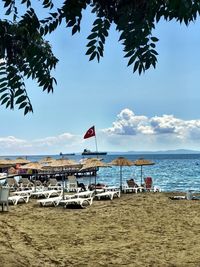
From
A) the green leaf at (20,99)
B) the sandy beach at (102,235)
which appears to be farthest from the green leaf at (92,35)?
the sandy beach at (102,235)

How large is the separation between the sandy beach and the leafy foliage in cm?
539

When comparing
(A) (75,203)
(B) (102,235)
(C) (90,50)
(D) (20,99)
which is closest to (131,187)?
(A) (75,203)

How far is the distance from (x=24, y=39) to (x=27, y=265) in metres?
5.84

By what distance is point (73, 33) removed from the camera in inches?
86.1

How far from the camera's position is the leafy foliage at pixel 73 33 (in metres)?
2.07

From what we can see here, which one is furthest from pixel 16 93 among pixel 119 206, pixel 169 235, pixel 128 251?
pixel 119 206

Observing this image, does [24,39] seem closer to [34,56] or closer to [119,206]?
[34,56]

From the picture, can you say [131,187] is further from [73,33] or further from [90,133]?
[73,33]

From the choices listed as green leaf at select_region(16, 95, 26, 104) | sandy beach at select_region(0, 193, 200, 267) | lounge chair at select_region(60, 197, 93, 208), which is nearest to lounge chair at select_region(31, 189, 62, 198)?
lounge chair at select_region(60, 197, 93, 208)

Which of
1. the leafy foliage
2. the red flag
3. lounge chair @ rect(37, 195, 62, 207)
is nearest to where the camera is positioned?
the leafy foliage

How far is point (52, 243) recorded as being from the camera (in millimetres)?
9930

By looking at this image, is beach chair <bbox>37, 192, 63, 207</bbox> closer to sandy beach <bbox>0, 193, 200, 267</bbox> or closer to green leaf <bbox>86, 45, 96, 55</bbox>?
sandy beach <bbox>0, 193, 200, 267</bbox>

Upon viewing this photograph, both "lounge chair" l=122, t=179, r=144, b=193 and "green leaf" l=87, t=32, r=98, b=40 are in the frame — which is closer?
"green leaf" l=87, t=32, r=98, b=40

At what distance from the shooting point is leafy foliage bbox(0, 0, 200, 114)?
2070 millimetres
